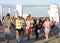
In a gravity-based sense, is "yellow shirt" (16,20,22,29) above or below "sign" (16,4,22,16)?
below

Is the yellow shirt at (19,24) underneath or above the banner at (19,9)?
underneath

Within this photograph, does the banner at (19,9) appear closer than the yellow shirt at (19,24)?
No

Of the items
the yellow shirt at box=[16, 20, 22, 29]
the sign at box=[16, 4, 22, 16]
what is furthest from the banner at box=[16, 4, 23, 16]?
the yellow shirt at box=[16, 20, 22, 29]

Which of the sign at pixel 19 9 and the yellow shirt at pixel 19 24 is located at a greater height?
the sign at pixel 19 9

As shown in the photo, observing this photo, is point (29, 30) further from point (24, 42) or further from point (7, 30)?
point (7, 30)

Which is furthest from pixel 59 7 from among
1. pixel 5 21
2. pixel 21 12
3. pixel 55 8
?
pixel 5 21

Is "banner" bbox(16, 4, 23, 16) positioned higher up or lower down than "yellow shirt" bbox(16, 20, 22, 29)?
higher up

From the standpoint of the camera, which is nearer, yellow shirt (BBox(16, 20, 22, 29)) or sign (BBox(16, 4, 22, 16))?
yellow shirt (BBox(16, 20, 22, 29))

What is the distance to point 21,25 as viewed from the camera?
17.2 m

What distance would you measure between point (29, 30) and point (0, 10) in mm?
13219

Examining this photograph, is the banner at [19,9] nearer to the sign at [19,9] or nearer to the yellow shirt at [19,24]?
the sign at [19,9]

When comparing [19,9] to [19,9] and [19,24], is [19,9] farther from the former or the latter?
[19,24]

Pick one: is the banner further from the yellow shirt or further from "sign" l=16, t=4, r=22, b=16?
the yellow shirt

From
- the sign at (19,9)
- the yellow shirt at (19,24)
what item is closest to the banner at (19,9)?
the sign at (19,9)
